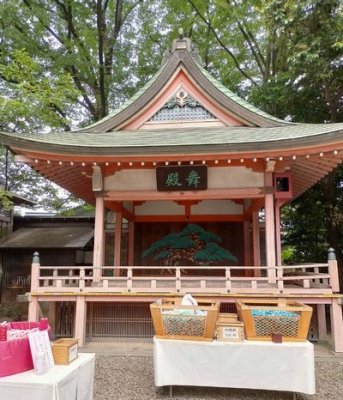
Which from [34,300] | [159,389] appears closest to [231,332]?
[159,389]

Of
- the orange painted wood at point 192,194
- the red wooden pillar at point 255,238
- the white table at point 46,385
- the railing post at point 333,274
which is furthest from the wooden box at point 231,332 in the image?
the red wooden pillar at point 255,238

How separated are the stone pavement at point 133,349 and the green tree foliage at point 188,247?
12.1ft

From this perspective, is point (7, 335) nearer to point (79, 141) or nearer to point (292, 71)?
point (79, 141)

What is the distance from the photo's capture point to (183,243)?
1120 cm

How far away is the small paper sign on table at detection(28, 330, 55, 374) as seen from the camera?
10.1 feet

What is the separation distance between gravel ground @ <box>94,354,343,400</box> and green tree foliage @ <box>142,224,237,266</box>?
5.16 m

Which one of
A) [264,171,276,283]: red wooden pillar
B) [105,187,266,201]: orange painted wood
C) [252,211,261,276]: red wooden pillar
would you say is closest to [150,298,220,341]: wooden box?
[264,171,276,283]: red wooden pillar

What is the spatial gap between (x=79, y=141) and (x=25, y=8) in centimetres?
1121

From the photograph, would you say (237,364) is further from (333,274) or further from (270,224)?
(270,224)

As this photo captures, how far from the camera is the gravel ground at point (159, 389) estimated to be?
15.1ft

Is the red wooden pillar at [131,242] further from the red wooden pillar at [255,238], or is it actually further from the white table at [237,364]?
the white table at [237,364]

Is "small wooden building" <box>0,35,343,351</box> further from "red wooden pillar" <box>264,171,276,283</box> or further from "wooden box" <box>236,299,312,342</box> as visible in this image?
"wooden box" <box>236,299,312,342</box>

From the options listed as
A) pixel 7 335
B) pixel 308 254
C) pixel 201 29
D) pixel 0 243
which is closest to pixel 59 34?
pixel 201 29

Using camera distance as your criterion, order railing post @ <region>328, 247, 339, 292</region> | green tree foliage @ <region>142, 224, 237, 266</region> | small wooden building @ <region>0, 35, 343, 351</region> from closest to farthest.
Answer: railing post @ <region>328, 247, 339, 292</region>, small wooden building @ <region>0, 35, 343, 351</region>, green tree foliage @ <region>142, 224, 237, 266</region>
